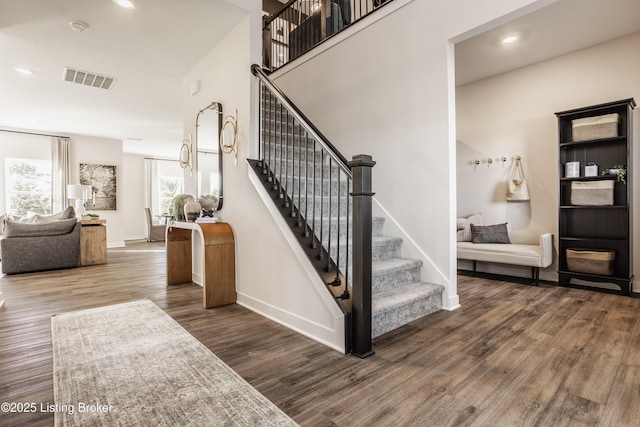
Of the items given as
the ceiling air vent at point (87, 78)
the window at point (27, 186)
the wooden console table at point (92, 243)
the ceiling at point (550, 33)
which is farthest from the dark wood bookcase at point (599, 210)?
the window at point (27, 186)

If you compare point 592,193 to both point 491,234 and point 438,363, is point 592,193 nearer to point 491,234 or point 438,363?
point 491,234

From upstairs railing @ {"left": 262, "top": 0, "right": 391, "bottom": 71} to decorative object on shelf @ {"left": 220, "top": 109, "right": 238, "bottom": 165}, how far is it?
3.36 ft

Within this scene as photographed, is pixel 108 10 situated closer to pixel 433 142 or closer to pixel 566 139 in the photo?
pixel 433 142

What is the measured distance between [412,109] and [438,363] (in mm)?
2471

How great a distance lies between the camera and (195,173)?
14.8ft

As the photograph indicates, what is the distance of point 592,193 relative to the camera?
380 cm

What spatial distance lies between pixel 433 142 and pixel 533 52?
230 centimetres

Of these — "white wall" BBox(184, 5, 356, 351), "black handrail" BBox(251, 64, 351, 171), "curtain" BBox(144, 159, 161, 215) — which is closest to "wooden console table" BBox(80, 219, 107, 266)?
"white wall" BBox(184, 5, 356, 351)

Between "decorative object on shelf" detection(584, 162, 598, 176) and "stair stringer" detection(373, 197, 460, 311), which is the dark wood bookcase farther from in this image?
"stair stringer" detection(373, 197, 460, 311)

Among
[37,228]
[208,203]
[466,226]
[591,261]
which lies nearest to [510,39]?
[466,226]

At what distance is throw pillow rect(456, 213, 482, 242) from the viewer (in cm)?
480

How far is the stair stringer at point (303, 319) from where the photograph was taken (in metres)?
2.20

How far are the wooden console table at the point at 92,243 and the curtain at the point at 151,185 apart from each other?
204 inches

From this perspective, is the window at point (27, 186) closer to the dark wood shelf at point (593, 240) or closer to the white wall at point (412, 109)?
the white wall at point (412, 109)
